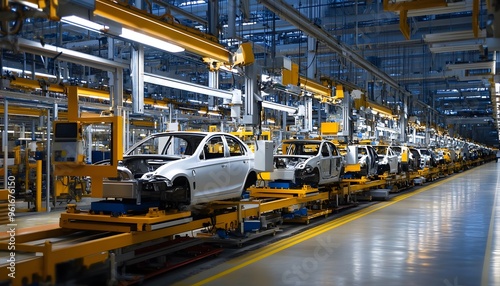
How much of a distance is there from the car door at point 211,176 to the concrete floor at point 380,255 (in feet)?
3.70

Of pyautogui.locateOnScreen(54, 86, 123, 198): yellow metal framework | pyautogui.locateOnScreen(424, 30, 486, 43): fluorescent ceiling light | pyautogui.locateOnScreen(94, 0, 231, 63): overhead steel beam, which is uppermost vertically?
pyautogui.locateOnScreen(424, 30, 486, 43): fluorescent ceiling light

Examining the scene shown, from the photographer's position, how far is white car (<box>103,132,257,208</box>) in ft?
22.0

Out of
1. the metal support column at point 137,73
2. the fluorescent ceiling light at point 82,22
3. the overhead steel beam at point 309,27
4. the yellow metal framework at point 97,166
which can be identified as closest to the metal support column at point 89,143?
the metal support column at point 137,73

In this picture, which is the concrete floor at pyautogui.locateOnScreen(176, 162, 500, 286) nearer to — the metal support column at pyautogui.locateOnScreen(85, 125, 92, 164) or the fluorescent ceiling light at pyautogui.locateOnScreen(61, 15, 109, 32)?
the fluorescent ceiling light at pyautogui.locateOnScreen(61, 15, 109, 32)

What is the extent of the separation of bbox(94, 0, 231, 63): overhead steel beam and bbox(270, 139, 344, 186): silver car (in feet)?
13.7

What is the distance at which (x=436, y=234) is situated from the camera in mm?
10062

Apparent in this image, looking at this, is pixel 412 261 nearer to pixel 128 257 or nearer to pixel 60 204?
pixel 128 257

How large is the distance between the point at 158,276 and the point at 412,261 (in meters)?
3.79

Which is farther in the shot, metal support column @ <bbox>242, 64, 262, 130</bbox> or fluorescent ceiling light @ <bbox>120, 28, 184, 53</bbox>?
metal support column @ <bbox>242, 64, 262, 130</bbox>

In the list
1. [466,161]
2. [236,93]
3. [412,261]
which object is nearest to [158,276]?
[412,261]

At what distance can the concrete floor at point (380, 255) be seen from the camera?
21.4 feet

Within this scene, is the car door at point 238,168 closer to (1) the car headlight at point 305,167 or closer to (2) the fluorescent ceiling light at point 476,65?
(1) the car headlight at point 305,167

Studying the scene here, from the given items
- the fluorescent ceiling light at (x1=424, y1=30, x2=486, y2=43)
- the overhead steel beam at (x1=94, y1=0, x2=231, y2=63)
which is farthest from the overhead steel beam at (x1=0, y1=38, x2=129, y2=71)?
the fluorescent ceiling light at (x1=424, y1=30, x2=486, y2=43)

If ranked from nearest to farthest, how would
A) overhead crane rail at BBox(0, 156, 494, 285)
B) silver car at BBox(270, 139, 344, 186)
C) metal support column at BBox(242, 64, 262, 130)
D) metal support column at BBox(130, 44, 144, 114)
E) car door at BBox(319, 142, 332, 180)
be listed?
overhead crane rail at BBox(0, 156, 494, 285) < metal support column at BBox(130, 44, 144, 114) < metal support column at BBox(242, 64, 262, 130) < silver car at BBox(270, 139, 344, 186) < car door at BBox(319, 142, 332, 180)
